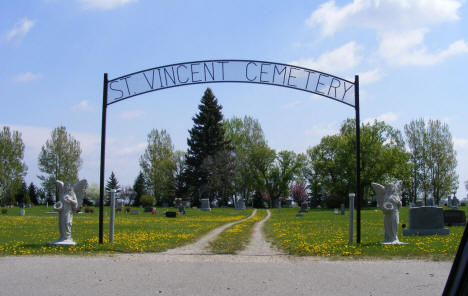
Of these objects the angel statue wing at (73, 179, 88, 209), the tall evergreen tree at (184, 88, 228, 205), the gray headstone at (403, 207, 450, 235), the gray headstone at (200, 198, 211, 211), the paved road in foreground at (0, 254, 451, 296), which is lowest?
the gray headstone at (200, 198, 211, 211)

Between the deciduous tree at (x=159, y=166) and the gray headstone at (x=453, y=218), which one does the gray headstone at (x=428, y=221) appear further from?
the deciduous tree at (x=159, y=166)

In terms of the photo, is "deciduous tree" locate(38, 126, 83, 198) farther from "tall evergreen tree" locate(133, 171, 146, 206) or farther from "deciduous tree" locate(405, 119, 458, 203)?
"deciduous tree" locate(405, 119, 458, 203)

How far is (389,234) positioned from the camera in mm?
12758

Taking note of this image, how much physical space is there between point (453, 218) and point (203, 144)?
48.9 metres

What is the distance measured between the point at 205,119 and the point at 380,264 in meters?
60.0

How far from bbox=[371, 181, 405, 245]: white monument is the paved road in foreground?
2.96m

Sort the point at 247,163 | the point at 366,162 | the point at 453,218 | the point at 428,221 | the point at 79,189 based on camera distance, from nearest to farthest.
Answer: the point at 79,189
the point at 428,221
the point at 453,218
the point at 366,162
the point at 247,163

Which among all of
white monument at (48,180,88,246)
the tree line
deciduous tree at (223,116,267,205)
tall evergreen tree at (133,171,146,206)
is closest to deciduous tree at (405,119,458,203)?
the tree line

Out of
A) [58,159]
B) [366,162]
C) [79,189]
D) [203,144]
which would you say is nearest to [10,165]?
[58,159]

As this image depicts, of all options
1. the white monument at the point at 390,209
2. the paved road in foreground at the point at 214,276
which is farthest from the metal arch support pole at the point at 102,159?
the white monument at the point at 390,209

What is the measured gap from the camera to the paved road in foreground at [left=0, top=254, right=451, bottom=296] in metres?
7.03

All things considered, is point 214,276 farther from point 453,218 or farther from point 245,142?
point 245,142

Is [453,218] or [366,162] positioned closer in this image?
[453,218]

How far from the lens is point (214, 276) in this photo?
824 cm
